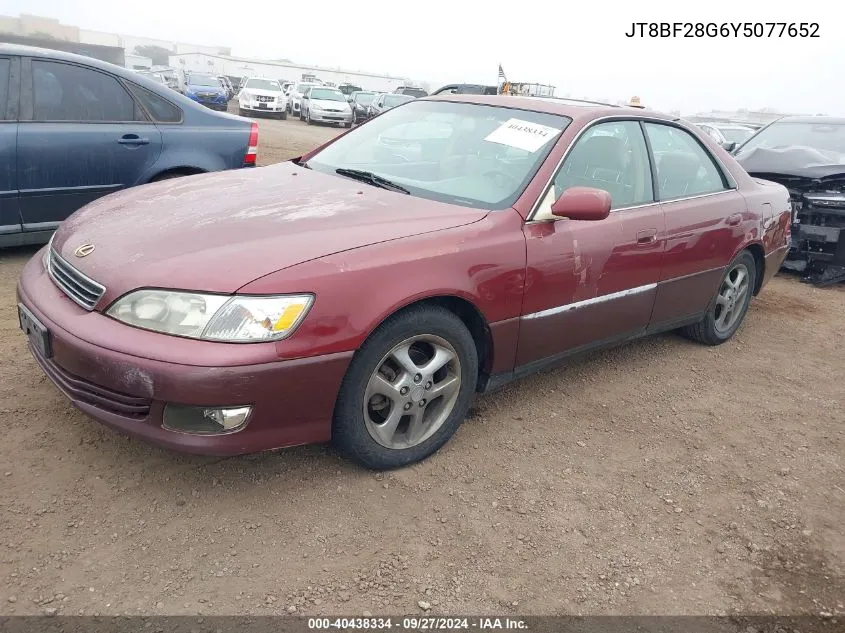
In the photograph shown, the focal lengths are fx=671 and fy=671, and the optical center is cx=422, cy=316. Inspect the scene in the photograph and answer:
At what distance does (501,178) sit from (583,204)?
44cm

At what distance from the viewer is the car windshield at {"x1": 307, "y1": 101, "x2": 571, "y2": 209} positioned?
316 cm

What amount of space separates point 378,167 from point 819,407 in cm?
285

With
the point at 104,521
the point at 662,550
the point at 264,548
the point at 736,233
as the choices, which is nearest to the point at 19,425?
the point at 104,521

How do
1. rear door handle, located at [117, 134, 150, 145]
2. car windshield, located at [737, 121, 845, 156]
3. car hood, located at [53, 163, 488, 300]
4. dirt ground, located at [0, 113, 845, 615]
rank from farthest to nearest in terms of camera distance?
car windshield, located at [737, 121, 845, 156], rear door handle, located at [117, 134, 150, 145], car hood, located at [53, 163, 488, 300], dirt ground, located at [0, 113, 845, 615]

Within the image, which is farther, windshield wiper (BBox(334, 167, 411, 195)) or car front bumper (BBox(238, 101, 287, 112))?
car front bumper (BBox(238, 101, 287, 112))

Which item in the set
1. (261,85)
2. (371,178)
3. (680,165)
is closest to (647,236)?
(680,165)

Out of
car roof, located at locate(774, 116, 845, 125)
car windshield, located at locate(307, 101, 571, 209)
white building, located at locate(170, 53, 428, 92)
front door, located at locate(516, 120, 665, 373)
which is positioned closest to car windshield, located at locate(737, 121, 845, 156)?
car roof, located at locate(774, 116, 845, 125)

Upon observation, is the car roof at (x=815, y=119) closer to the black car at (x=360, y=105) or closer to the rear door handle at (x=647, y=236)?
the rear door handle at (x=647, y=236)

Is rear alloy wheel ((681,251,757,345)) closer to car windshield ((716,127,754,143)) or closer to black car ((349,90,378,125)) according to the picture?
car windshield ((716,127,754,143))

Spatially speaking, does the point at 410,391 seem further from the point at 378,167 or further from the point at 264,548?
the point at 378,167

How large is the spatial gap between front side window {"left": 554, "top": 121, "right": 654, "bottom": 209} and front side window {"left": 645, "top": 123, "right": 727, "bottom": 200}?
0.42ft

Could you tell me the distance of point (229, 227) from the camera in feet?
8.70

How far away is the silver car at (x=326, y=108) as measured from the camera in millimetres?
26094

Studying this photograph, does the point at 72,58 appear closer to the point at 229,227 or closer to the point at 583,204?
the point at 229,227
